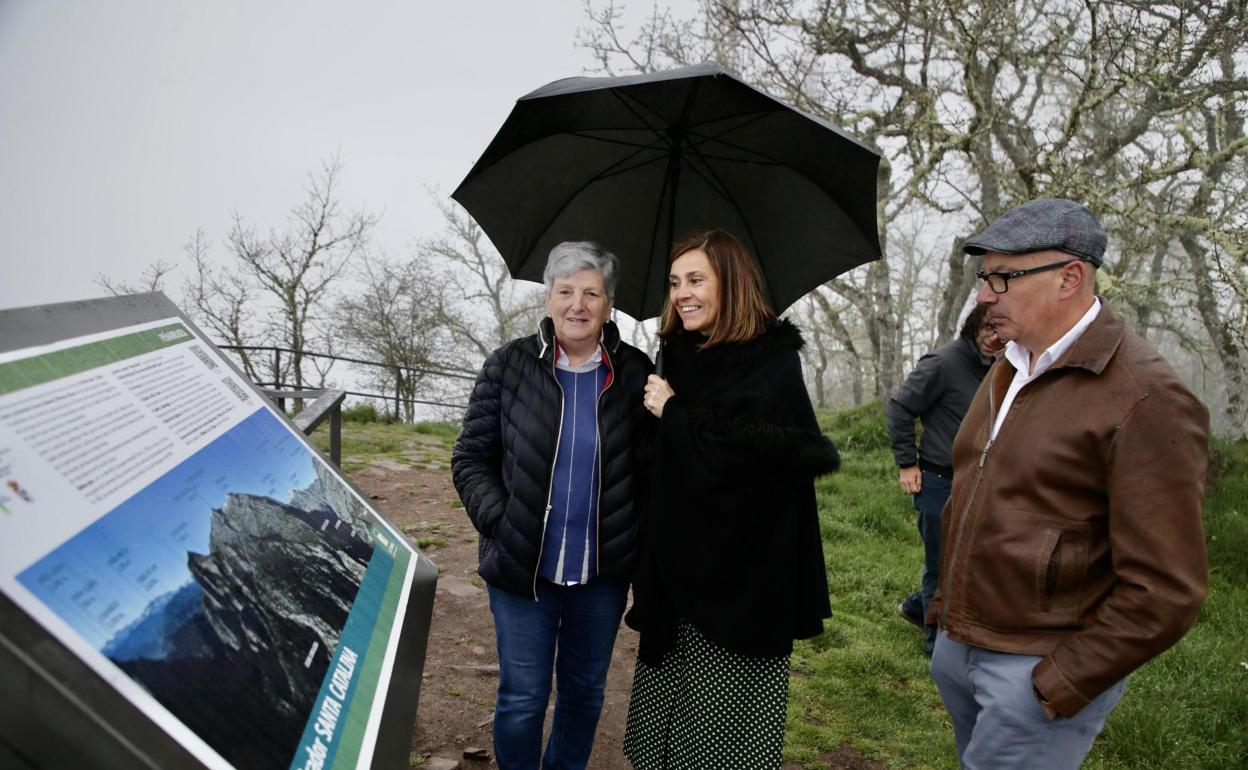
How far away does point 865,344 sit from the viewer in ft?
131

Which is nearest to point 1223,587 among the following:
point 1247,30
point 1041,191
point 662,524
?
point 1041,191

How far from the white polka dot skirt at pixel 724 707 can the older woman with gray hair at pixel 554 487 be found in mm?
297

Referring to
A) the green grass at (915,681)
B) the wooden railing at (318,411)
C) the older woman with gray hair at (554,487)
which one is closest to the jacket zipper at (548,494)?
the older woman with gray hair at (554,487)

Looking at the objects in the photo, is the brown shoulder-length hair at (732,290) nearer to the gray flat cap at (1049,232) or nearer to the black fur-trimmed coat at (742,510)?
the black fur-trimmed coat at (742,510)

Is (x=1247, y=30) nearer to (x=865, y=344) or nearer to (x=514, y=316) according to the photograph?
(x=514, y=316)

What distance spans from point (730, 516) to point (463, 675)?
2.12m

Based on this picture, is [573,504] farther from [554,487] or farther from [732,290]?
[732,290]

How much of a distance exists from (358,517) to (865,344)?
40.6m

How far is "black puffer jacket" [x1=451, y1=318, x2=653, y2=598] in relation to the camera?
7.70ft

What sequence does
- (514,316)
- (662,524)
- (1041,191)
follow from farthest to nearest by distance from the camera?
(514,316) < (1041,191) < (662,524)

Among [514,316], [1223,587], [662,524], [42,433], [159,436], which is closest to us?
[42,433]

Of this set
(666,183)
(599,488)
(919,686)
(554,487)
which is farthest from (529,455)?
(919,686)

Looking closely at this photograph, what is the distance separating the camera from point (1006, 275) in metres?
1.94

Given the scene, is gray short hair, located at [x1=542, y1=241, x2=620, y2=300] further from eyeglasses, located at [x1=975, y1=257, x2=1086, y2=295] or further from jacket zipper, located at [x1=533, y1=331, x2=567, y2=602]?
eyeglasses, located at [x1=975, y1=257, x2=1086, y2=295]
